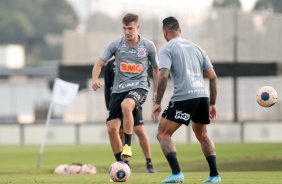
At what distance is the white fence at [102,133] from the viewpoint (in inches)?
1484

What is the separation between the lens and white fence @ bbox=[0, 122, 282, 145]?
37688mm

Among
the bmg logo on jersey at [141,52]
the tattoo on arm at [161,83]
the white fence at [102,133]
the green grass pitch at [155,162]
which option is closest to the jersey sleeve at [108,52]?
the bmg logo on jersey at [141,52]

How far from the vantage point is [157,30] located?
47.2 m

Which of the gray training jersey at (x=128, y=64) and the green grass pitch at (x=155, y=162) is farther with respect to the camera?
the gray training jersey at (x=128, y=64)

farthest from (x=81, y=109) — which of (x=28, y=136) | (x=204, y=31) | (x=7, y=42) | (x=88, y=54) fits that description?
(x=7, y=42)

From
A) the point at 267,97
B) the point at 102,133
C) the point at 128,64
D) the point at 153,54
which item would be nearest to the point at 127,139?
the point at 128,64

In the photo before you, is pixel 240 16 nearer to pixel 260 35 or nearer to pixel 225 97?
pixel 260 35

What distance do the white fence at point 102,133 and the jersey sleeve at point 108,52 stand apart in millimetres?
20821

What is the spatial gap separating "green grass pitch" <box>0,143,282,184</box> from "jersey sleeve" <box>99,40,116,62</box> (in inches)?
75.6

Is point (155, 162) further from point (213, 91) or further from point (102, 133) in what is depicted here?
point (102, 133)

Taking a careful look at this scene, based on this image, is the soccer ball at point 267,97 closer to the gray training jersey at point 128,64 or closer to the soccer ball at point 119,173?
the gray training jersey at point 128,64

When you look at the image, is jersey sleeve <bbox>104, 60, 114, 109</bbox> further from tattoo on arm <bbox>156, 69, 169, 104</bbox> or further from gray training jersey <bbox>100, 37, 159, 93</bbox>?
tattoo on arm <bbox>156, 69, 169, 104</bbox>

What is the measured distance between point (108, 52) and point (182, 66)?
2267 millimetres

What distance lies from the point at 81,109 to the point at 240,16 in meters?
13.1
